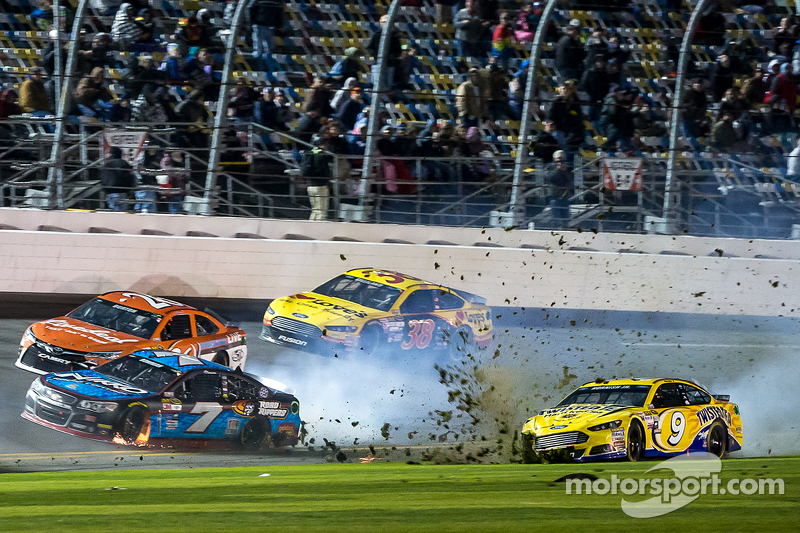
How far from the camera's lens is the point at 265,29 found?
40.5ft

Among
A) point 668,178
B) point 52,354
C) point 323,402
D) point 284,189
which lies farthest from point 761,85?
point 52,354

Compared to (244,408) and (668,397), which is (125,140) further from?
(668,397)

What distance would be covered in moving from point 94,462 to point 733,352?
792 centimetres

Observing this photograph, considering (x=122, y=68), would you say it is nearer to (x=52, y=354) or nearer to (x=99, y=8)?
(x=99, y=8)

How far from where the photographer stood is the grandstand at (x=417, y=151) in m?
11.7

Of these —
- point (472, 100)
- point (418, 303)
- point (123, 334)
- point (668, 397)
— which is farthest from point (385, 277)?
point (668, 397)

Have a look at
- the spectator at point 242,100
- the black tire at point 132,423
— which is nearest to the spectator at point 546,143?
the spectator at point 242,100

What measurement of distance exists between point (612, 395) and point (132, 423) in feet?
14.2

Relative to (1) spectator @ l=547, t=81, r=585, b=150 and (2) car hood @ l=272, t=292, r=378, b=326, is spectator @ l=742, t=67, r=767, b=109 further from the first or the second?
(2) car hood @ l=272, t=292, r=378, b=326

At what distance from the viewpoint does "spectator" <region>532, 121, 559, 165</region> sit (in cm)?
1202

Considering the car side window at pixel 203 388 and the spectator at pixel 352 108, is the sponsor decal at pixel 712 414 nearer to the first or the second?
the car side window at pixel 203 388

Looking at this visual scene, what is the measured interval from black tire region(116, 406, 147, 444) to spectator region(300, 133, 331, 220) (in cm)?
447

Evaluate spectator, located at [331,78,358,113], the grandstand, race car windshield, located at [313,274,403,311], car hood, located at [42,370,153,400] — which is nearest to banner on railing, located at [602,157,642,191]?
the grandstand

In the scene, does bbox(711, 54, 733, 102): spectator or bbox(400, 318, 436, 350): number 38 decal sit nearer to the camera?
bbox(400, 318, 436, 350): number 38 decal
